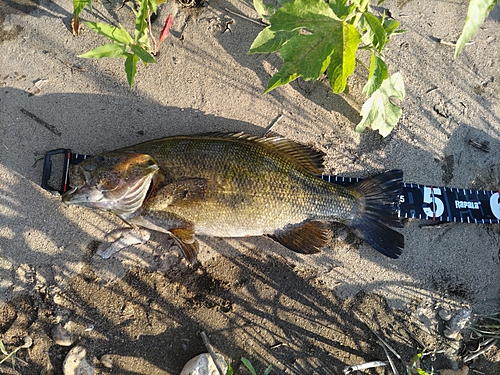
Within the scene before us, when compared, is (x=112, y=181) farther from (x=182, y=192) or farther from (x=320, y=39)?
(x=320, y=39)

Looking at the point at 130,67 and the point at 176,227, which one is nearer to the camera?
the point at 130,67

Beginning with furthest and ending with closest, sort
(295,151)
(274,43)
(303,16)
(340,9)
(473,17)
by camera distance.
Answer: (295,151) → (274,43) → (340,9) → (303,16) → (473,17)

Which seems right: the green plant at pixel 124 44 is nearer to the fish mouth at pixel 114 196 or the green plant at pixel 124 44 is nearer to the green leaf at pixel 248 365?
Answer: the fish mouth at pixel 114 196

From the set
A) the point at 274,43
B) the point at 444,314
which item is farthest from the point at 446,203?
the point at 274,43

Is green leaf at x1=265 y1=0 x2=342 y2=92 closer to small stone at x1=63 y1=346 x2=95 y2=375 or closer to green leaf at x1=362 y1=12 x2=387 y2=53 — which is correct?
green leaf at x1=362 y1=12 x2=387 y2=53

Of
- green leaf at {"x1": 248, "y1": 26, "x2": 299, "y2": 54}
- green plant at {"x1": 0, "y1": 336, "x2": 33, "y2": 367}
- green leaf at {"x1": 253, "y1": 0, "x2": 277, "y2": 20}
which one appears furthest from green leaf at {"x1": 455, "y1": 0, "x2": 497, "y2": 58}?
green plant at {"x1": 0, "y1": 336, "x2": 33, "y2": 367}

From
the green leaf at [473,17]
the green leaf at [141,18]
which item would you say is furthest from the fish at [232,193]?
the green leaf at [473,17]
